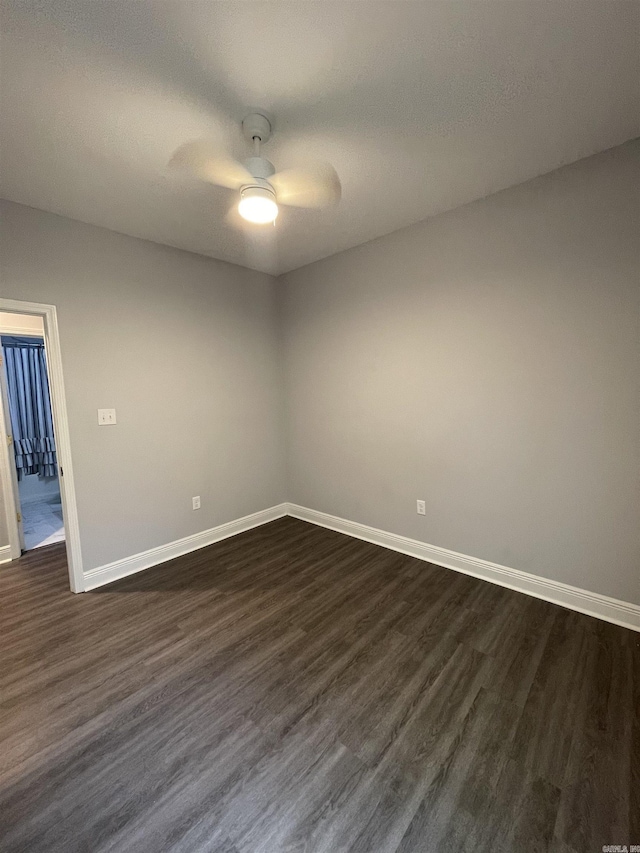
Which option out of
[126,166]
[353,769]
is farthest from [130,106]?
[353,769]

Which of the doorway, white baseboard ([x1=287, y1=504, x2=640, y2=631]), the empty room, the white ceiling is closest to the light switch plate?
the empty room

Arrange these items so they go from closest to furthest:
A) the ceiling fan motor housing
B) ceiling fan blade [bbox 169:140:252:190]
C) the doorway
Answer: the ceiling fan motor housing, ceiling fan blade [bbox 169:140:252:190], the doorway

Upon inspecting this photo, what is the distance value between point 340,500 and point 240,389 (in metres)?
1.48

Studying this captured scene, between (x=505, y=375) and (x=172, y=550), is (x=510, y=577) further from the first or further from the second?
(x=172, y=550)

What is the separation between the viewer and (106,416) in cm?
258

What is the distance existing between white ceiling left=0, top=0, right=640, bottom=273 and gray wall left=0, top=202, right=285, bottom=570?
15.8 inches

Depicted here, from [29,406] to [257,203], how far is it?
491 cm

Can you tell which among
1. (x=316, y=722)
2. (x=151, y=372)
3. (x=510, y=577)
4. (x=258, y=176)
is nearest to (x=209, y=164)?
(x=258, y=176)

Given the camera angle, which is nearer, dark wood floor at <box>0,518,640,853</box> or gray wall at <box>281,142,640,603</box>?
dark wood floor at <box>0,518,640,853</box>

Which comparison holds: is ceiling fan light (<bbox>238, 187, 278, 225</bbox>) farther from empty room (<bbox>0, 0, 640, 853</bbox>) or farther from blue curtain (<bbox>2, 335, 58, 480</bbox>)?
blue curtain (<bbox>2, 335, 58, 480</bbox>)

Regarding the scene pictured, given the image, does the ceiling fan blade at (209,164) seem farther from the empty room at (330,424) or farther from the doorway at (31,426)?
the doorway at (31,426)

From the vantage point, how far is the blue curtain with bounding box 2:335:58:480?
4.68 metres

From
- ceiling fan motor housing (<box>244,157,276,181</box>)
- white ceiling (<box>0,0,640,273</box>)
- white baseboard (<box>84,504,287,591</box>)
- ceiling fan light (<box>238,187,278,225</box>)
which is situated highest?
white ceiling (<box>0,0,640,273</box>)

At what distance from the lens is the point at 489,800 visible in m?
1.17
